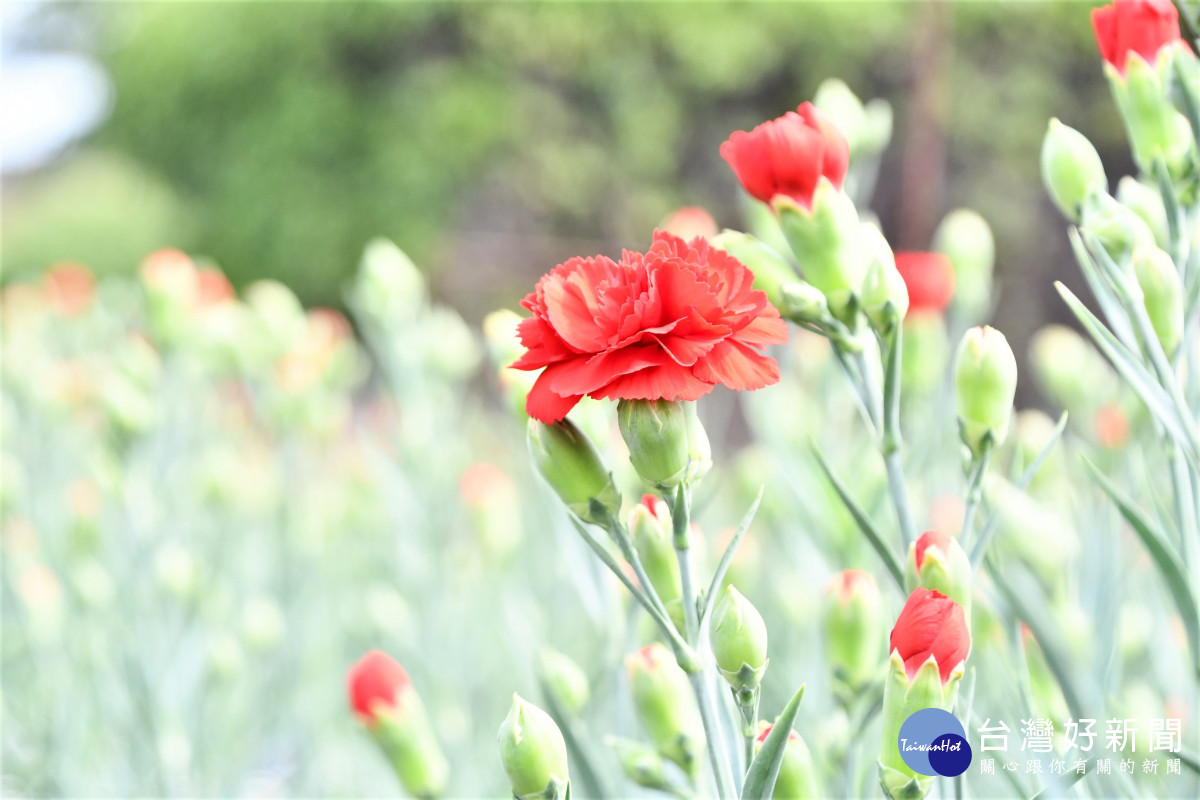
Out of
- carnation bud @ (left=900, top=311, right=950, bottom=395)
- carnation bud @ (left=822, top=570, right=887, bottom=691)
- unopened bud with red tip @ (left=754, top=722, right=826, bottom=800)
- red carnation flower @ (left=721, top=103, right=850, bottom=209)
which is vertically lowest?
unopened bud with red tip @ (left=754, top=722, right=826, bottom=800)

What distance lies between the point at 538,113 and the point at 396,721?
3485 mm

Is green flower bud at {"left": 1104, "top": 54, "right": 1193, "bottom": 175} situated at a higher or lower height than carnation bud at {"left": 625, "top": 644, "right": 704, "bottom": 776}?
higher

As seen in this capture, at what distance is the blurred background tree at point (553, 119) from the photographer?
3518mm

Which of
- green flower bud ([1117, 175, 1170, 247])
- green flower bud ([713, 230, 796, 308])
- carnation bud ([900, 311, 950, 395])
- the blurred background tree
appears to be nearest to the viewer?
green flower bud ([713, 230, 796, 308])

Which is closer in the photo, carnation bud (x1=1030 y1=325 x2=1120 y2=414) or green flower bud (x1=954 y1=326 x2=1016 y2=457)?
green flower bud (x1=954 y1=326 x2=1016 y2=457)

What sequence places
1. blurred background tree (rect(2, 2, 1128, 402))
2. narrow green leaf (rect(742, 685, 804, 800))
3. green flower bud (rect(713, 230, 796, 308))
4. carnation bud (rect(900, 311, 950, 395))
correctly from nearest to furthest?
narrow green leaf (rect(742, 685, 804, 800)), green flower bud (rect(713, 230, 796, 308)), carnation bud (rect(900, 311, 950, 395)), blurred background tree (rect(2, 2, 1128, 402))

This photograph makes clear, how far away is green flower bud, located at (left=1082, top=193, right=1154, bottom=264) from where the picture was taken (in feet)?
1.41

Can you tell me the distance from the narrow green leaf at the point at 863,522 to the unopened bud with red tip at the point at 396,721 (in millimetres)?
279

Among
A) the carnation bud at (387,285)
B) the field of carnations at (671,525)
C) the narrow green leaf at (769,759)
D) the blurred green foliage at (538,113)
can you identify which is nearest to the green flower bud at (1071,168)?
the field of carnations at (671,525)

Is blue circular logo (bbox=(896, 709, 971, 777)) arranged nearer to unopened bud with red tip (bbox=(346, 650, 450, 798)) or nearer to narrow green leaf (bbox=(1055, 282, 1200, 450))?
narrow green leaf (bbox=(1055, 282, 1200, 450))

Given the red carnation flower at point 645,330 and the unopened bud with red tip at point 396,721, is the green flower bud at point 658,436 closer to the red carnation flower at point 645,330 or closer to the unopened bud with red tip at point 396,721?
the red carnation flower at point 645,330

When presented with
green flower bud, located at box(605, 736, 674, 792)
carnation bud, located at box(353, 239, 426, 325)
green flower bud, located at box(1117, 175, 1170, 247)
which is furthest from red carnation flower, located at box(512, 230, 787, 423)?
carnation bud, located at box(353, 239, 426, 325)

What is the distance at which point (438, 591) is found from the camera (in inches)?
38.3

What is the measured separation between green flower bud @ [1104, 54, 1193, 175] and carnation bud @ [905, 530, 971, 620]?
0.75 feet
